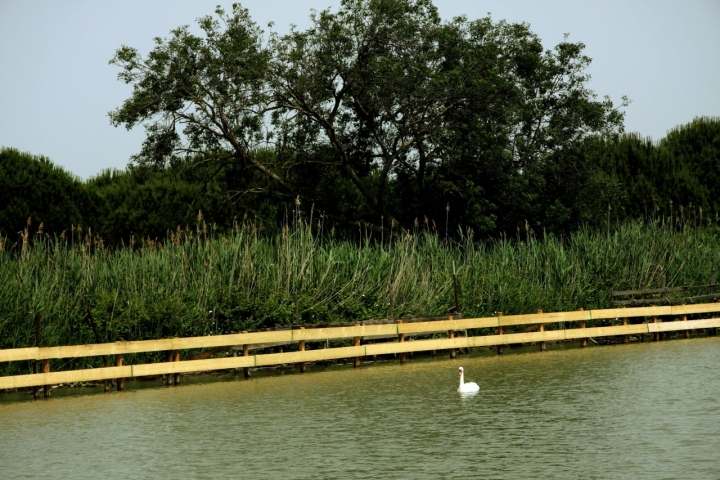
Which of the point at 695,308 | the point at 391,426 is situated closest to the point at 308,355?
the point at 391,426

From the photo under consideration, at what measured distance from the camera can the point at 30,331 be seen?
58.6 feet

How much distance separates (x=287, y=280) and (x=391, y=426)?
8.51m

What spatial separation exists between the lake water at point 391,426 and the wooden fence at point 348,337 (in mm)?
418

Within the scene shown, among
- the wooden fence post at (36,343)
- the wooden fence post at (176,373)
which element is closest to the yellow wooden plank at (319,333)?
the wooden fence post at (176,373)

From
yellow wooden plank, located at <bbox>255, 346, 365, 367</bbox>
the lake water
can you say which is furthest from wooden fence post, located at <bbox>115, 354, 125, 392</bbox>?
yellow wooden plank, located at <bbox>255, 346, 365, 367</bbox>

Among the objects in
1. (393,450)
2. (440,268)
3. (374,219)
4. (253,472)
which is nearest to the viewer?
(253,472)

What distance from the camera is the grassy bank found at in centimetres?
1872

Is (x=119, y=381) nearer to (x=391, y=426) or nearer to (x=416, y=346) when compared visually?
(x=416, y=346)

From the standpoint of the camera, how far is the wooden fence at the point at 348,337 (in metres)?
16.6

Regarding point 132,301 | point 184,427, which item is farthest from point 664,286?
point 184,427

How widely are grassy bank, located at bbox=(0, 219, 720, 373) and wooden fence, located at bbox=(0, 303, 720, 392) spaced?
922mm

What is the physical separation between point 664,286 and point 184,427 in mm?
15734

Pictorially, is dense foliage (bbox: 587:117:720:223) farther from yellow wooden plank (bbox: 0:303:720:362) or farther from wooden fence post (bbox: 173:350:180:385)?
wooden fence post (bbox: 173:350:180:385)

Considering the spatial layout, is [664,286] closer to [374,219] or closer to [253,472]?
[374,219]
